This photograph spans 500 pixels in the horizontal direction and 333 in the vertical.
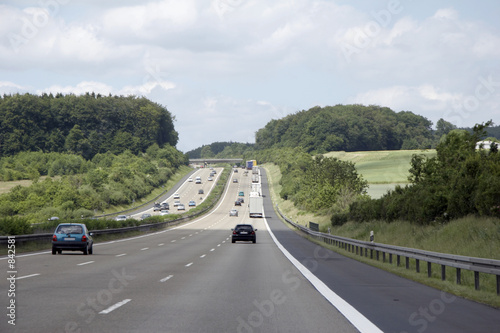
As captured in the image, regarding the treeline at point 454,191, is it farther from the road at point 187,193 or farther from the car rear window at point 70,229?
the road at point 187,193

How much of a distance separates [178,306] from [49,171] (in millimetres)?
149950

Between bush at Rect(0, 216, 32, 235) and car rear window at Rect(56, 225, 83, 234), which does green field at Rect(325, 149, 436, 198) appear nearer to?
bush at Rect(0, 216, 32, 235)

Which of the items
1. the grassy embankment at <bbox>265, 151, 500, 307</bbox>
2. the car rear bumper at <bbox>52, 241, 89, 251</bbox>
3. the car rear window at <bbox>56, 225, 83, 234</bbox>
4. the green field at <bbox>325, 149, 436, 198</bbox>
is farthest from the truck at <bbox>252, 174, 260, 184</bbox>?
the car rear bumper at <bbox>52, 241, 89, 251</bbox>

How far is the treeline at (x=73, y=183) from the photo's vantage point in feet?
348

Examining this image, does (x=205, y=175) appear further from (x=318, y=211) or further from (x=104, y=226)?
(x=104, y=226)

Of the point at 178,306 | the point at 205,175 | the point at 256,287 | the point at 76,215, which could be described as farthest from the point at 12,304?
the point at 205,175

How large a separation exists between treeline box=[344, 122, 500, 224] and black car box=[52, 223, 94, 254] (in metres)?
16.8

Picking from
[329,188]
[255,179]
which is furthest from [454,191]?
[255,179]

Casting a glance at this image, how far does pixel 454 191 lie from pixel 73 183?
11169 cm

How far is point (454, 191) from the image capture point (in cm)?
3059

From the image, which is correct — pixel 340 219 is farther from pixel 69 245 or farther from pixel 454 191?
pixel 69 245

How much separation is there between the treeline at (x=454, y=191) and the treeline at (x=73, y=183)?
58549mm

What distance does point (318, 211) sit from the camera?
88250 mm

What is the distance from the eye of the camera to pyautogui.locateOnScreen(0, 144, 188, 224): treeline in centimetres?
10612
